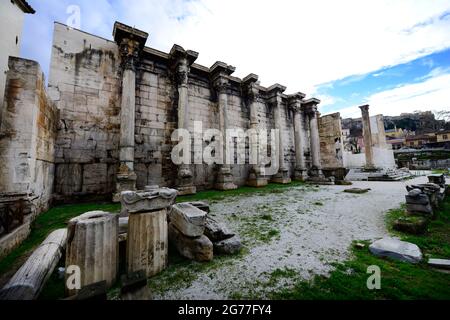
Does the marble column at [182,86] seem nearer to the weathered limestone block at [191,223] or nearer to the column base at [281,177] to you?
the weathered limestone block at [191,223]

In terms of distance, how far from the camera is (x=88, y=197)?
219 inches

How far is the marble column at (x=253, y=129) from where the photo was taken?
935 centimetres

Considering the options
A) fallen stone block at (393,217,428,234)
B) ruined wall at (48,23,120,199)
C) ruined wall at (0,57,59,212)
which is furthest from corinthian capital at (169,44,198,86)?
fallen stone block at (393,217,428,234)

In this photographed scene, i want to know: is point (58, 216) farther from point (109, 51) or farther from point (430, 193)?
point (430, 193)

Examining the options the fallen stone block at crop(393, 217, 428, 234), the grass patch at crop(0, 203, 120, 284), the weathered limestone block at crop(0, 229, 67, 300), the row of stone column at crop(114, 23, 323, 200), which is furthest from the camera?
the row of stone column at crop(114, 23, 323, 200)

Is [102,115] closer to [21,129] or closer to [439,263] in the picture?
[21,129]

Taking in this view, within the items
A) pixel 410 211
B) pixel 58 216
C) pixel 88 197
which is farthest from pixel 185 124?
pixel 410 211

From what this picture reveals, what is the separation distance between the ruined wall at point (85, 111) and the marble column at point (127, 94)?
0.49 m

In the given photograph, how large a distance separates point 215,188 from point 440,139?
5764 centimetres

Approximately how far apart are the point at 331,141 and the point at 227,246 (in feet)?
48.0

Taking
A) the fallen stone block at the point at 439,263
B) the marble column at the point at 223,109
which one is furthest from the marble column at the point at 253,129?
the fallen stone block at the point at 439,263

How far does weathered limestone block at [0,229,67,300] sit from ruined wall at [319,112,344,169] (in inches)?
620

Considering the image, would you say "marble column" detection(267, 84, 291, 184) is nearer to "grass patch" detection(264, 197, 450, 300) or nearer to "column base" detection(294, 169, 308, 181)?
"column base" detection(294, 169, 308, 181)

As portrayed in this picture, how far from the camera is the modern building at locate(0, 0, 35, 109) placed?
540 cm
